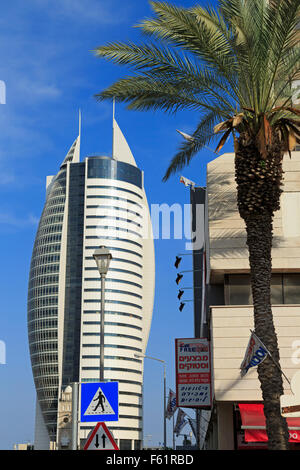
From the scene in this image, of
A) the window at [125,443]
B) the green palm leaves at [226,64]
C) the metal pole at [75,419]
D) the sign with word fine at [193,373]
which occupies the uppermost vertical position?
the green palm leaves at [226,64]

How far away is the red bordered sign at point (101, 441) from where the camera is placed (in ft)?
43.3

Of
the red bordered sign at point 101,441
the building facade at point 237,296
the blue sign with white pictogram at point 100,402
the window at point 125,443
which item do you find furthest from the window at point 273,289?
the window at point 125,443

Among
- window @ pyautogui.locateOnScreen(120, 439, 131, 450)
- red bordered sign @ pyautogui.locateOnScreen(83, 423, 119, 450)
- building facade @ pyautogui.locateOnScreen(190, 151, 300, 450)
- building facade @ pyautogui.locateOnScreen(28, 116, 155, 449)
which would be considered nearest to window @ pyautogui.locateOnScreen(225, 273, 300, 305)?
building facade @ pyautogui.locateOnScreen(190, 151, 300, 450)

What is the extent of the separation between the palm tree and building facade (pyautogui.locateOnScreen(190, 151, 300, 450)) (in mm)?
6703

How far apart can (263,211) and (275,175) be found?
1.04 metres

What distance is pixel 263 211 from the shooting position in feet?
56.9

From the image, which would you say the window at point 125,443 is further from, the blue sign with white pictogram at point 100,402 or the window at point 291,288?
the blue sign with white pictogram at point 100,402

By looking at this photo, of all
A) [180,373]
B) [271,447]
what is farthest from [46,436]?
[271,447]

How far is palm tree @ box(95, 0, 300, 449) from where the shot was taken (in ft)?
54.5

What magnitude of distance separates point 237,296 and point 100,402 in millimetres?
12377

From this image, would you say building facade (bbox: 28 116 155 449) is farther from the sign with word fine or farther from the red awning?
the red awning

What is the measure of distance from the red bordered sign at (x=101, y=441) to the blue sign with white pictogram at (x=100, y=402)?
122 centimetres

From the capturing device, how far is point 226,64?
17.9 meters

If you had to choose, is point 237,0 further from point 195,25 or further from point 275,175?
point 275,175
